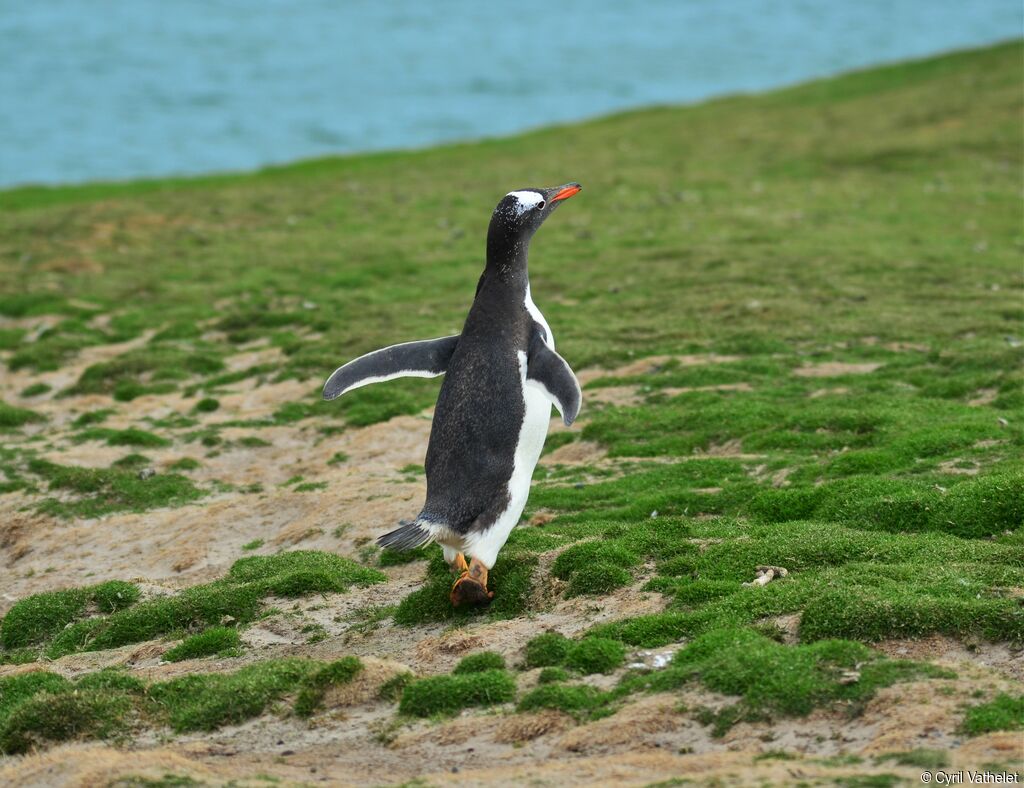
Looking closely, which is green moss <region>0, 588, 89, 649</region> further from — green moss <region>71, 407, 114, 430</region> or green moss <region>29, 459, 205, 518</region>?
green moss <region>71, 407, 114, 430</region>

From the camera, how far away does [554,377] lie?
30.0 ft

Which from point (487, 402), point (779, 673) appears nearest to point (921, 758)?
point (779, 673)

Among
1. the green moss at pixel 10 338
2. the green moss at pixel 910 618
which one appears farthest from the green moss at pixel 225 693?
the green moss at pixel 10 338

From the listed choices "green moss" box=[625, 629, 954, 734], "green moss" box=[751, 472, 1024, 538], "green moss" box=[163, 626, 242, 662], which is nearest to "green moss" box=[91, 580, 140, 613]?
"green moss" box=[163, 626, 242, 662]

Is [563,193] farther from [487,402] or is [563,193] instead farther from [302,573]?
[302,573]

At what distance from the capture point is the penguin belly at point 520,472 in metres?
8.86

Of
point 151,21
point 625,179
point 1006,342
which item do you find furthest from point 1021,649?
point 151,21

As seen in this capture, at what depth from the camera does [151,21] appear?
291 feet

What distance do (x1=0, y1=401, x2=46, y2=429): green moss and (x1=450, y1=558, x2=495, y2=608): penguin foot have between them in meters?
8.73

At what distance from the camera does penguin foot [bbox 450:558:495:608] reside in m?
8.73

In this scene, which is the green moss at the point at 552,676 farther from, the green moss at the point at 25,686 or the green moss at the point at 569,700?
the green moss at the point at 25,686

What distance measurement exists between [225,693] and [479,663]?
142 centimetres

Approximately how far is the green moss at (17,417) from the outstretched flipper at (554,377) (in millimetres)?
8571

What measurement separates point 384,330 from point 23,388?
4.61m
